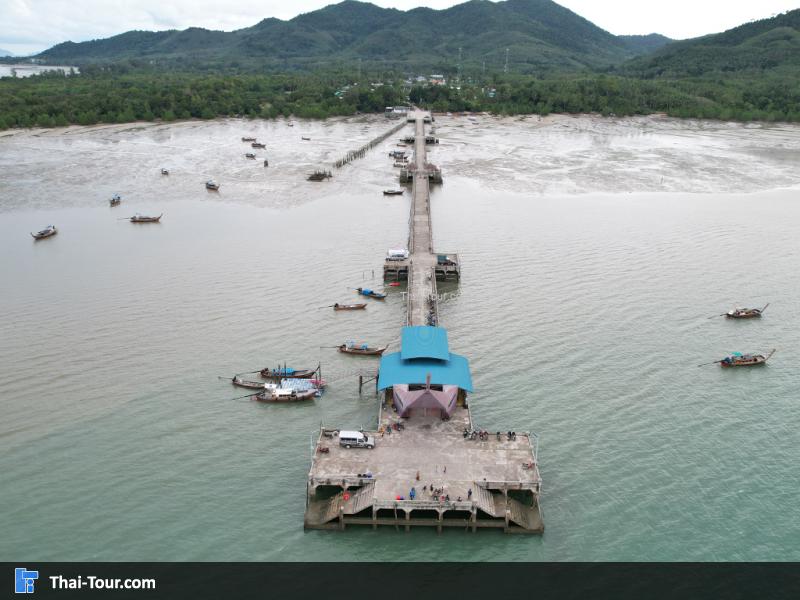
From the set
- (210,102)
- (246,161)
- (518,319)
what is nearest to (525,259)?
(518,319)

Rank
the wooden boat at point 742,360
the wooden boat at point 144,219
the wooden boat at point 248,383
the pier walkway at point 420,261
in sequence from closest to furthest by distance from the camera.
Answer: the wooden boat at point 248,383 < the wooden boat at point 742,360 < the pier walkway at point 420,261 < the wooden boat at point 144,219

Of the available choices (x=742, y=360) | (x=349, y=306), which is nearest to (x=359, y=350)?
(x=349, y=306)

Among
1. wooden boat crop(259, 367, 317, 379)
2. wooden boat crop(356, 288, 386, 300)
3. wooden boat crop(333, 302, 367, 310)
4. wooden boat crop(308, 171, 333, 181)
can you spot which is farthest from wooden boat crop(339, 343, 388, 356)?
wooden boat crop(308, 171, 333, 181)

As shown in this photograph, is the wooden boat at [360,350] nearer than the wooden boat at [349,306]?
Yes

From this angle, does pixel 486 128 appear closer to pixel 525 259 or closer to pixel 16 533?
pixel 525 259

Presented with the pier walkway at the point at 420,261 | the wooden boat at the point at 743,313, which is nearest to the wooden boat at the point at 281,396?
the pier walkway at the point at 420,261

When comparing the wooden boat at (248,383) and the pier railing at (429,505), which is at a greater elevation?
the wooden boat at (248,383)

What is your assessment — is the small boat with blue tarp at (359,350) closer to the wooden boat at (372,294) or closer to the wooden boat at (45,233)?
the wooden boat at (372,294)

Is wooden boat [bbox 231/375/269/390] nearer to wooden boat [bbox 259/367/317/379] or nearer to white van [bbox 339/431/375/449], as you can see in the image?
wooden boat [bbox 259/367/317/379]
